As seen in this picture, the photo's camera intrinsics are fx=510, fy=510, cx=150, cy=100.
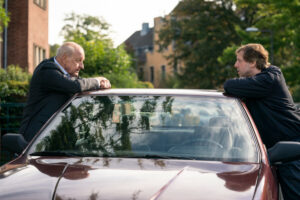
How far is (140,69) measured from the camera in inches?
2977

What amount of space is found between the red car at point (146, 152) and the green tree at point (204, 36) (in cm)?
3674

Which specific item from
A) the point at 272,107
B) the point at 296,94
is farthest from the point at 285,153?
the point at 296,94

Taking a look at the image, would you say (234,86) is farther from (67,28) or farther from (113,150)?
(67,28)

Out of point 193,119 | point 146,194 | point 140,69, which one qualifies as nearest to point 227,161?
point 193,119

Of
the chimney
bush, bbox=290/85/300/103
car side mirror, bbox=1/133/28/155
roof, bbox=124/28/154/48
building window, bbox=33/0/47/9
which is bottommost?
car side mirror, bbox=1/133/28/155

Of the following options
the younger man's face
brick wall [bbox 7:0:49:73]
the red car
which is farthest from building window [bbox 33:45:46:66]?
the red car

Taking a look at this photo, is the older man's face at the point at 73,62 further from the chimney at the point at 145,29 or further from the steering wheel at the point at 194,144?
the chimney at the point at 145,29

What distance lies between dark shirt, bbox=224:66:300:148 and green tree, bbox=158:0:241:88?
3616 centimetres

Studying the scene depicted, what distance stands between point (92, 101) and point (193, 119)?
2.70 feet

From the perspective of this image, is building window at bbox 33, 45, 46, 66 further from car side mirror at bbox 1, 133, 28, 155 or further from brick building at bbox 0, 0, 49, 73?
car side mirror at bbox 1, 133, 28, 155

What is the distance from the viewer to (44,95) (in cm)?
487

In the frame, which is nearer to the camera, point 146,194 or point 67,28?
point 146,194

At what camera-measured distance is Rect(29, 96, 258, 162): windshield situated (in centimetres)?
352

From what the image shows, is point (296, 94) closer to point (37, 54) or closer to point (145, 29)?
point (37, 54)
